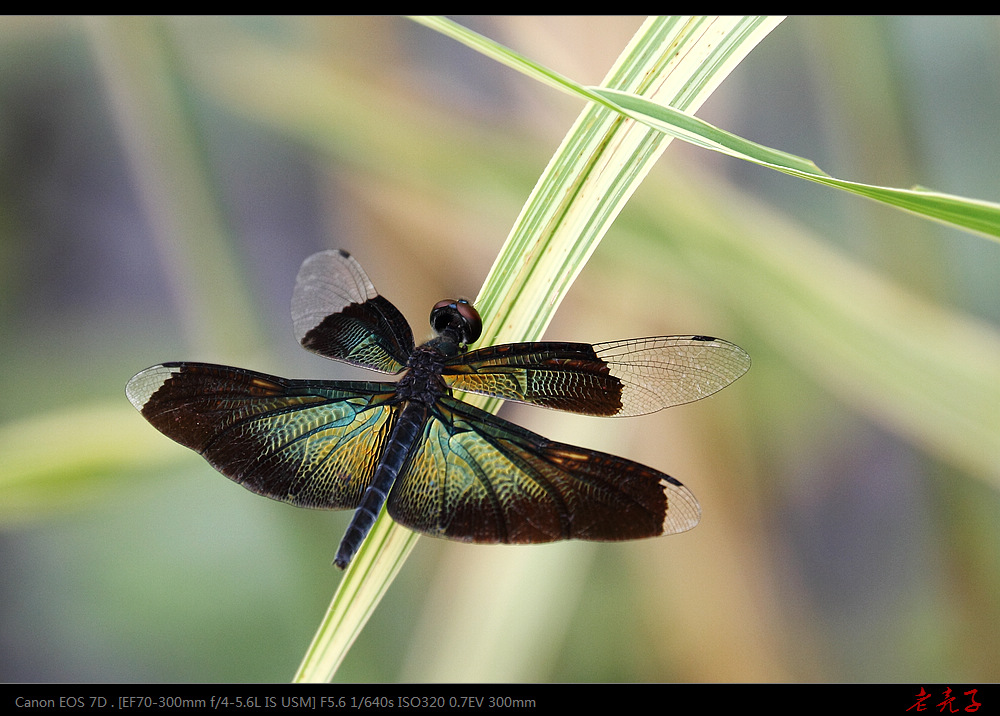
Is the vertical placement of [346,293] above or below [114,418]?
above

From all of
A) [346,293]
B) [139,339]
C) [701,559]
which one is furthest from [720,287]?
[139,339]

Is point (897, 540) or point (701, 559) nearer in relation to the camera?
point (701, 559)

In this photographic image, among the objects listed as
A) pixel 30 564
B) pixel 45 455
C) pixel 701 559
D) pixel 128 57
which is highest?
pixel 128 57

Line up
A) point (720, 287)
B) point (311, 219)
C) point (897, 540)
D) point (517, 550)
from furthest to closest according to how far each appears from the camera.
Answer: point (311, 219), point (897, 540), point (720, 287), point (517, 550)

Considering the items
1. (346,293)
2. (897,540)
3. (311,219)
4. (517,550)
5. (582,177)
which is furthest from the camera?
(311,219)

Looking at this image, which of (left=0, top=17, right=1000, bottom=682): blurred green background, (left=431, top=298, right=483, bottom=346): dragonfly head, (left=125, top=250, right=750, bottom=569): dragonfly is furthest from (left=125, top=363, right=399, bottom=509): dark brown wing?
(left=0, top=17, right=1000, bottom=682): blurred green background

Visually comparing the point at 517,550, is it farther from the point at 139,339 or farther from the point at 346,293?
the point at 139,339
